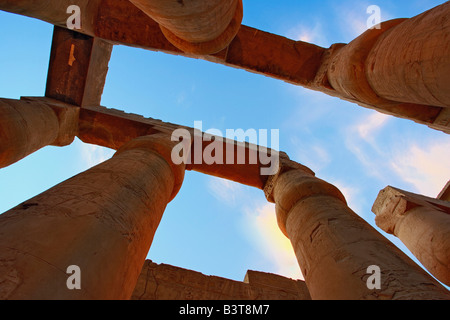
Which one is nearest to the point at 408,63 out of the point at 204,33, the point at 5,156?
the point at 204,33

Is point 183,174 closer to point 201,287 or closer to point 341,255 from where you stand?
point 201,287

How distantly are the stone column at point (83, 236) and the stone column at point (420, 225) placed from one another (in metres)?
5.30

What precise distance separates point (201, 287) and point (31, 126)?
458 cm

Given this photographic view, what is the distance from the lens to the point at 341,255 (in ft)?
9.85

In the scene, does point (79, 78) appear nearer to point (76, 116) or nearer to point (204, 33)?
point (76, 116)

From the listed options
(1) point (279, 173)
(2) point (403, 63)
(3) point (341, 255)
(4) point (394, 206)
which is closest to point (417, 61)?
(2) point (403, 63)

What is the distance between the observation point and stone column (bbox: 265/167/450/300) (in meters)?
2.45

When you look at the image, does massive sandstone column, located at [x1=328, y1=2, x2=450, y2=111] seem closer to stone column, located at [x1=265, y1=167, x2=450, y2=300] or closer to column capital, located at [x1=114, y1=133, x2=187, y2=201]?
stone column, located at [x1=265, y1=167, x2=450, y2=300]

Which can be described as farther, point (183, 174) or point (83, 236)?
point (183, 174)

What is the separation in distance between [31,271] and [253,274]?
13.9 ft

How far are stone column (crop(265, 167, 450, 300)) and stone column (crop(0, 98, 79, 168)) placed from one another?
5.09 metres

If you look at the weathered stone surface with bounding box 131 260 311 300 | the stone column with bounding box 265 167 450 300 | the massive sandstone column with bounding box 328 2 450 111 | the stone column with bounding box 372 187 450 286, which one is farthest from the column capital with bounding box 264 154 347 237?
the stone column with bounding box 372 187 450 286

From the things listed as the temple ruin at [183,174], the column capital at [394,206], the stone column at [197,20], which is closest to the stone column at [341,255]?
the temple ruin at [183,174]

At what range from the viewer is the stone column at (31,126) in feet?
16.8
